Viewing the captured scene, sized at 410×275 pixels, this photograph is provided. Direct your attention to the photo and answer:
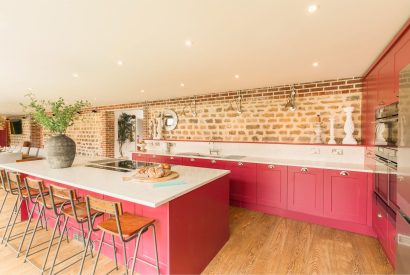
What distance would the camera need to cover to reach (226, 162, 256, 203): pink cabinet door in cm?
335

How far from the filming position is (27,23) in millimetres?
1709

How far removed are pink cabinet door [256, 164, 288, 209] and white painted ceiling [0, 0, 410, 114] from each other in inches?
56.7

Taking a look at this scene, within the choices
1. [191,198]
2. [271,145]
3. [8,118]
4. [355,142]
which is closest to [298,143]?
[271,145]

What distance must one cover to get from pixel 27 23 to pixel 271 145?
11.4 feet

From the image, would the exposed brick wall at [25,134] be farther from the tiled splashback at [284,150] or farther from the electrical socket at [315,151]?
the electrical socket at [315,151]

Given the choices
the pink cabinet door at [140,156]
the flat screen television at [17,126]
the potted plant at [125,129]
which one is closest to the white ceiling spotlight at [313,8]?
the pink cabinet door at [140,156]

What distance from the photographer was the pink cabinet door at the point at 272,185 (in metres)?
3.09

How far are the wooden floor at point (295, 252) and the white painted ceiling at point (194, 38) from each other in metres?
2.17

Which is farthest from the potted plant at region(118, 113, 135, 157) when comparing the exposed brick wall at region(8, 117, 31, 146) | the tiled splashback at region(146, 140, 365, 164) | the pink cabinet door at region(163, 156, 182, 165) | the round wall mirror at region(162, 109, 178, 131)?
the exposed brick wall at region(8, 117, 31, 146)

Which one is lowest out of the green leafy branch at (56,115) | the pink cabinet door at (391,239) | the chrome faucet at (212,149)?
the pink cabinet door at (391,239)

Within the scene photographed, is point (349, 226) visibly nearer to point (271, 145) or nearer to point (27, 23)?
point (271, 145)

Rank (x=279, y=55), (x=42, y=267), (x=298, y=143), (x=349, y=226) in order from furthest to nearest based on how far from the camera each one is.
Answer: (x=298, y=143) < (x=349, y=226) < (x=279, y=55) < (x=42, y=267)

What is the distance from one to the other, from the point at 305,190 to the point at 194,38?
247cm

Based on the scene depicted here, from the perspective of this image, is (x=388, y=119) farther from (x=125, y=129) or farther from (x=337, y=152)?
(x=125, y=129)
